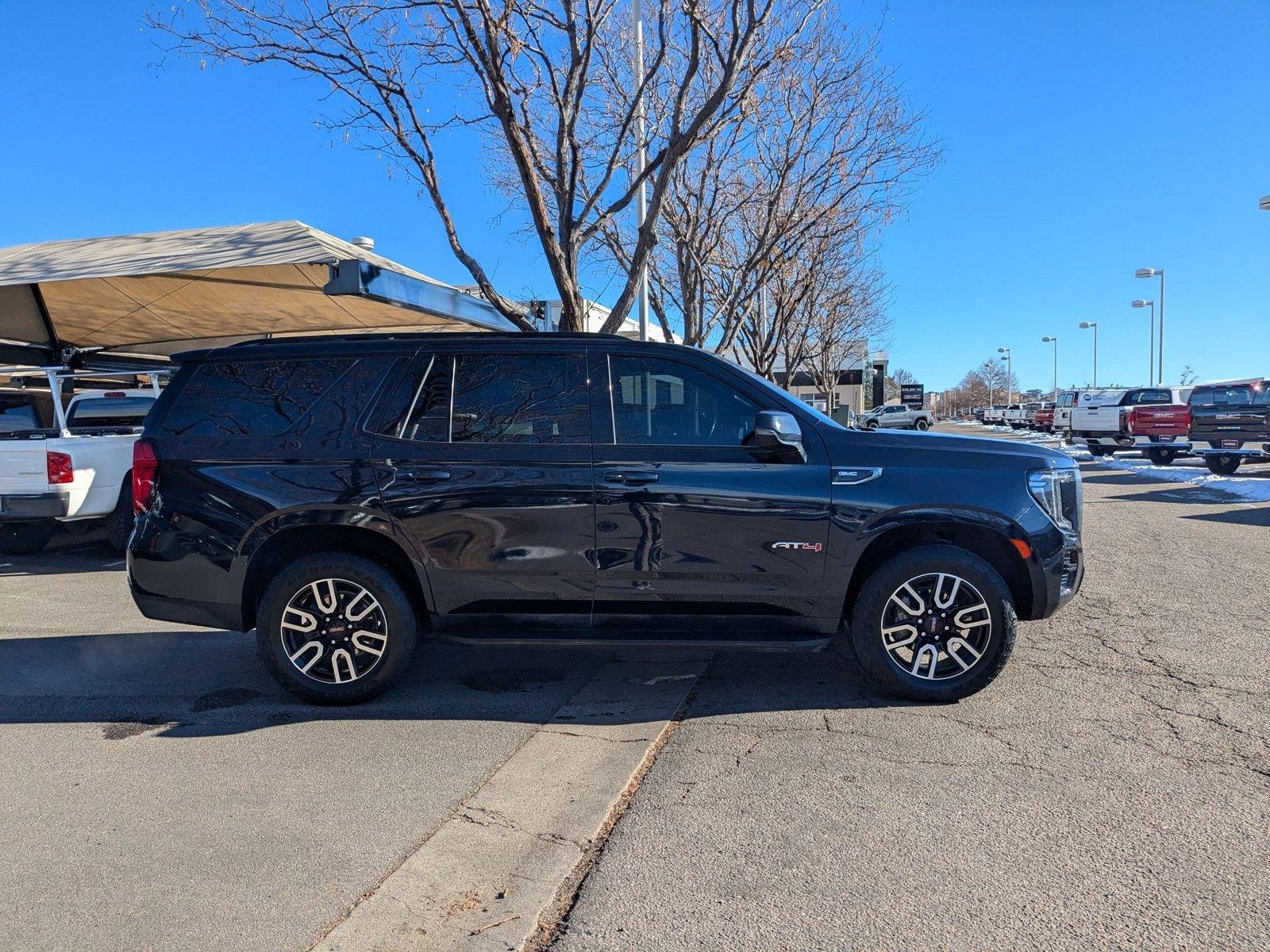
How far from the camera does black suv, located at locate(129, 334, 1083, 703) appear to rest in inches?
181

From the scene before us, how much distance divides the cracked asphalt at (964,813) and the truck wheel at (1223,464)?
48.2 feet

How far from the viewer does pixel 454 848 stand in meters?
3.25

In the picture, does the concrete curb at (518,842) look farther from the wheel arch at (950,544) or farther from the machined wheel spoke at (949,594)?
the machined wheel spoke at (949,594)

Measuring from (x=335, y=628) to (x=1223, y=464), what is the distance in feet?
63.6

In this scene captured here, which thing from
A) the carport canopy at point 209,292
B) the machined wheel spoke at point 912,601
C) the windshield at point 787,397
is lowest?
the machined wheel spoke at point 912,601

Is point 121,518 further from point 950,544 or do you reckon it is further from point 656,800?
point 950,544

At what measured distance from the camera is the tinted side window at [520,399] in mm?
4770

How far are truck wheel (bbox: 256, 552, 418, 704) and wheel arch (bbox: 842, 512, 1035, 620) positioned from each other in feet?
7.96

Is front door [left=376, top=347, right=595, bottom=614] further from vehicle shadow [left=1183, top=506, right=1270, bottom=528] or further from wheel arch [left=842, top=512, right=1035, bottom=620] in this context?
vehicle shadow [left=1183, top=506, right=1270, bottom=528]

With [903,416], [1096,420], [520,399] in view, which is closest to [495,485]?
[520,399]

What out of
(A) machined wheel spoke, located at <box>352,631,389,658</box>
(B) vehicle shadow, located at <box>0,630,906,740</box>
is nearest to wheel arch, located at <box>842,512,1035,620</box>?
(B) vehicle shadow, located at <box>0,630,906,740</box>

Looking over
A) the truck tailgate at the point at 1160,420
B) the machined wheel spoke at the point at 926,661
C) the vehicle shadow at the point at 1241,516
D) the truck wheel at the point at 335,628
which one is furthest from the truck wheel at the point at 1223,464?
the truck wheel at the point at 335,628

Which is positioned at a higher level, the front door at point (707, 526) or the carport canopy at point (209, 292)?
the carport canopy at point (209, 292)

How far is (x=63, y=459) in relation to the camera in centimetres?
836
